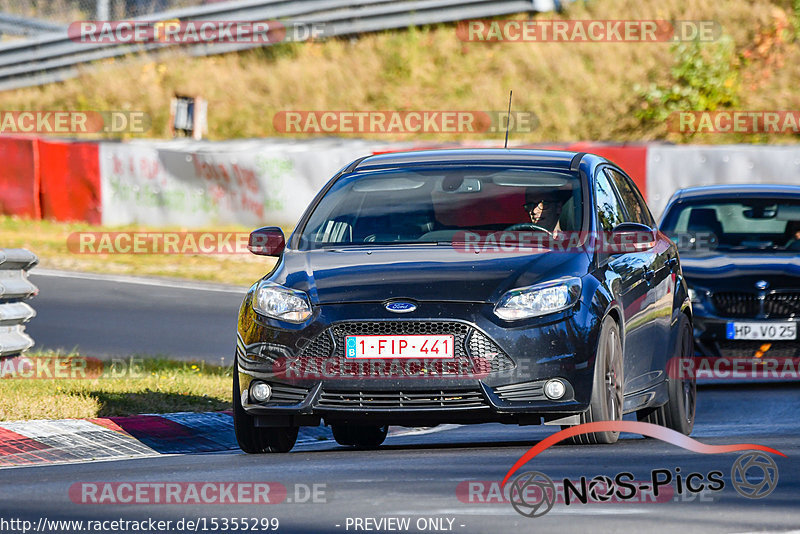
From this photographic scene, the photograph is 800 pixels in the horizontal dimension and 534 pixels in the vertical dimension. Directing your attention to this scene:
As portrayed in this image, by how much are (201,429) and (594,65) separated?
66.7ft

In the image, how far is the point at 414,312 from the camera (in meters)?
7.46

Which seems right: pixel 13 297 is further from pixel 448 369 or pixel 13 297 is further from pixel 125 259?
pixel 125 259

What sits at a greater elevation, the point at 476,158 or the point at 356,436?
the point at 476,158

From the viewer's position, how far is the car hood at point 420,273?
755cm

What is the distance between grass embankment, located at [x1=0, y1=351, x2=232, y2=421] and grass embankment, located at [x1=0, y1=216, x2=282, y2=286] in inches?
306

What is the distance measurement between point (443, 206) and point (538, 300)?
1.25 meters

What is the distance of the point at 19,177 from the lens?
24.6 metres

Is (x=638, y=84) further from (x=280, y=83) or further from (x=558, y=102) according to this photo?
(x=280, y=83)

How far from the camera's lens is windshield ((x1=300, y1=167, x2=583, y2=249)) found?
332 inches

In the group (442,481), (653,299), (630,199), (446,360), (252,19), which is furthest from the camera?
(252,19)

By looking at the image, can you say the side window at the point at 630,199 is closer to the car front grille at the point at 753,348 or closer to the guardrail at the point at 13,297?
the car front grille at the point at 753,348

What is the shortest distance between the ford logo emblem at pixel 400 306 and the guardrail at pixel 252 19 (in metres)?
22.0

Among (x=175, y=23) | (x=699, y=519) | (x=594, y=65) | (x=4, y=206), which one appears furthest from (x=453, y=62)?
(x=699, y=519)

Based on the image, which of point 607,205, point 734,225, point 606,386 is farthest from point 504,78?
point 606,386
